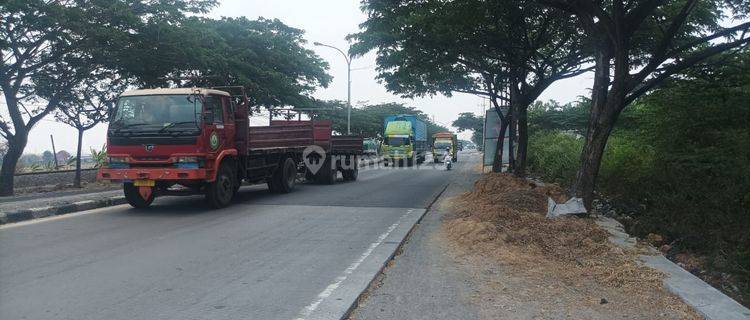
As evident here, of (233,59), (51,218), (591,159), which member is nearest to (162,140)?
(51,218)

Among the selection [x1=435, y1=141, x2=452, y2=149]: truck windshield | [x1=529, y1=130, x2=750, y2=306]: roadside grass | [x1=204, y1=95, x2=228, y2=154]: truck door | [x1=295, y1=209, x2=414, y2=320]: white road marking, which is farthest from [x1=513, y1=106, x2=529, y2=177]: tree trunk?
[x1=435, y1=141, x2=452, y2=149]: truck windshield

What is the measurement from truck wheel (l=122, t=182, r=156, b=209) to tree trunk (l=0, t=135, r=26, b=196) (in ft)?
27.1

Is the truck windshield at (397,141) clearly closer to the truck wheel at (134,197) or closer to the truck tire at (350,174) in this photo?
the truck tire at (350,174)

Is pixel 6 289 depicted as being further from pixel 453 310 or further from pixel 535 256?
pixel 535 256

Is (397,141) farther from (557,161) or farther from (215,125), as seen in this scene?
(215,125)

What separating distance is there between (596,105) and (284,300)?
7668 millimetres

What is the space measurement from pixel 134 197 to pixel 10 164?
8734 millimetres

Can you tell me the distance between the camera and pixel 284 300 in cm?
518

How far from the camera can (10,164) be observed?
1730 centimetres

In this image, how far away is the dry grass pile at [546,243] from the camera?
20.1ft

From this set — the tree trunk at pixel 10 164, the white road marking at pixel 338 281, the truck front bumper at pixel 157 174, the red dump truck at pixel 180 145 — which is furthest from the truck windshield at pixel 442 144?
the white road marking at pixel 338 281

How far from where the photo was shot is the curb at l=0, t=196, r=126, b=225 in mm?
9508

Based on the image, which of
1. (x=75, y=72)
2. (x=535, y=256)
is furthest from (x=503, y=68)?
(x=535, y=256)

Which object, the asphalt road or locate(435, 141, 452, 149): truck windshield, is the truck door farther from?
locate(435, 141, 452, 149): truck windshield
